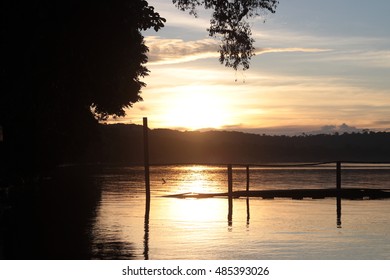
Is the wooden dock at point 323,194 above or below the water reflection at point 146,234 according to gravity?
below

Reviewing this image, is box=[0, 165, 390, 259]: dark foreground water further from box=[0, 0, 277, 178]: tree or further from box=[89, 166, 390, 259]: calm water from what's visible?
box=[0, 0, 277, 178]: tree

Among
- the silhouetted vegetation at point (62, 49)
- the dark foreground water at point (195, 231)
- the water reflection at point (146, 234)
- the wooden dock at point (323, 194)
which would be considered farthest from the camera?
the wooden dock at point (323, 194)

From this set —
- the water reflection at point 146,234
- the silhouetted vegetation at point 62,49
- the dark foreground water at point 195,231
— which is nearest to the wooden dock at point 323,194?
the dark foreground water at point 195,231

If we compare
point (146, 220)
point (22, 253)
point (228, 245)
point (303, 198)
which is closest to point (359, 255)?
point (228, 245)

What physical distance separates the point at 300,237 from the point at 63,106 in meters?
11.2

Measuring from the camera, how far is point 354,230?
2412cm

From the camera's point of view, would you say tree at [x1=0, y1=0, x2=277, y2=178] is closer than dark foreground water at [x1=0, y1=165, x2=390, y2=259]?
No

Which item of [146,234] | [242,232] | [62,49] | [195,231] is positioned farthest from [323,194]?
[146,234]

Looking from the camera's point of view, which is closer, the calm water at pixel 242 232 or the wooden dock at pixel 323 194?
the calm water at pixel 242 232

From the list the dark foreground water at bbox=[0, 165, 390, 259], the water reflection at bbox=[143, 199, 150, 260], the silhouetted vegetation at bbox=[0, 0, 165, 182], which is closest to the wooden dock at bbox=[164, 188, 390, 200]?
the dark foreground water at bbox=[0, 165, 390, 259]

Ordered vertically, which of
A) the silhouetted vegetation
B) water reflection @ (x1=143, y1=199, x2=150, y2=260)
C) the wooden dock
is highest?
the silhouetted vegetation

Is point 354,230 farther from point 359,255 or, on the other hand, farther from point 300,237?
point 359,255

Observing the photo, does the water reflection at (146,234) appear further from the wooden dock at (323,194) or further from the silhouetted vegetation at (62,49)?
the wooden dock at (323,194)

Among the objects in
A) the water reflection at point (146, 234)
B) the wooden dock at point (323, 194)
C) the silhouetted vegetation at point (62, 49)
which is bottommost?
the wooden dock at point (323, 194)
